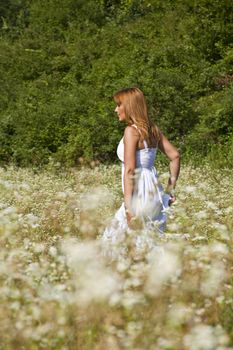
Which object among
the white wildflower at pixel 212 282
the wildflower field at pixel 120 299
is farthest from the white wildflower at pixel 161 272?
the white wildflower at pixel 212 282

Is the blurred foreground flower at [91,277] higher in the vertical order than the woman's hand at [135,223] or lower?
higher

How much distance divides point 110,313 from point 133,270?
58 centimetres

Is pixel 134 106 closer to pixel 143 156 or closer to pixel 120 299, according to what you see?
pixel 143 156

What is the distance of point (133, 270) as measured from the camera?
156 inches

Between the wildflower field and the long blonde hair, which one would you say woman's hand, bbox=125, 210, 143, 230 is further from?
the long blonde hair

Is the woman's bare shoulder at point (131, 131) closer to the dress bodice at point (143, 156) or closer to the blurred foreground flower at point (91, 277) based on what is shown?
the dress bodice at point (143, 156)

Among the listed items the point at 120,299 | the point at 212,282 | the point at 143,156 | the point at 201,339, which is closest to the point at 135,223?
the point at 143,156

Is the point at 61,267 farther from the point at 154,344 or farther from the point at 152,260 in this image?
the point at 154,344

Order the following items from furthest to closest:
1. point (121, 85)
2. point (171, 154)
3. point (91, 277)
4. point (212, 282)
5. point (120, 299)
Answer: point (121, 85) → point (171, 154) → point (212, 282) → point (91, 277) → point (120, 299)

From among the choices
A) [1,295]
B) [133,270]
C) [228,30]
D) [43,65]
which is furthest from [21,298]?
[43,65]

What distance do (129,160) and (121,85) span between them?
13874 mm

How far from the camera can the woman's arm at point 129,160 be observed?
549cm

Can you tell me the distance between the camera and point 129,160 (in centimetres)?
554

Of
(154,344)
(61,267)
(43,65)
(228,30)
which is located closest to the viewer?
(154,344)
